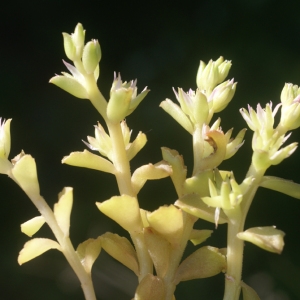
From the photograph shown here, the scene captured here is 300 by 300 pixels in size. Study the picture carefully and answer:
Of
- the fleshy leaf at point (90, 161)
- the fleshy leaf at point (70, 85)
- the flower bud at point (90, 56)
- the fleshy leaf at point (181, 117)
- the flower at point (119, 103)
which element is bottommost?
the fleshy leaf at point (90, 161)

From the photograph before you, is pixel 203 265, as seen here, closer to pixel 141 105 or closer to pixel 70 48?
pixel 70 48

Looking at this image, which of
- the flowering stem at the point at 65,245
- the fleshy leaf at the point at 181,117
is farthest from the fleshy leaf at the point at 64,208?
the fleshy leaf at the point at 181,117

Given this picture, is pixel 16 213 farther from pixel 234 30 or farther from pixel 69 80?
pixel 69 80

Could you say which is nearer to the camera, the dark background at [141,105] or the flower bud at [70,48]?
the flower bud at [70,48]

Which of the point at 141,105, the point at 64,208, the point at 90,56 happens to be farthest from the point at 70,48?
the point at 141,105

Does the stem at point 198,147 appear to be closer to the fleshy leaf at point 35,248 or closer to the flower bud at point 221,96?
the flower bud at point 221,96

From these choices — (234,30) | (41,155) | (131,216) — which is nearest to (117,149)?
(131,216)
